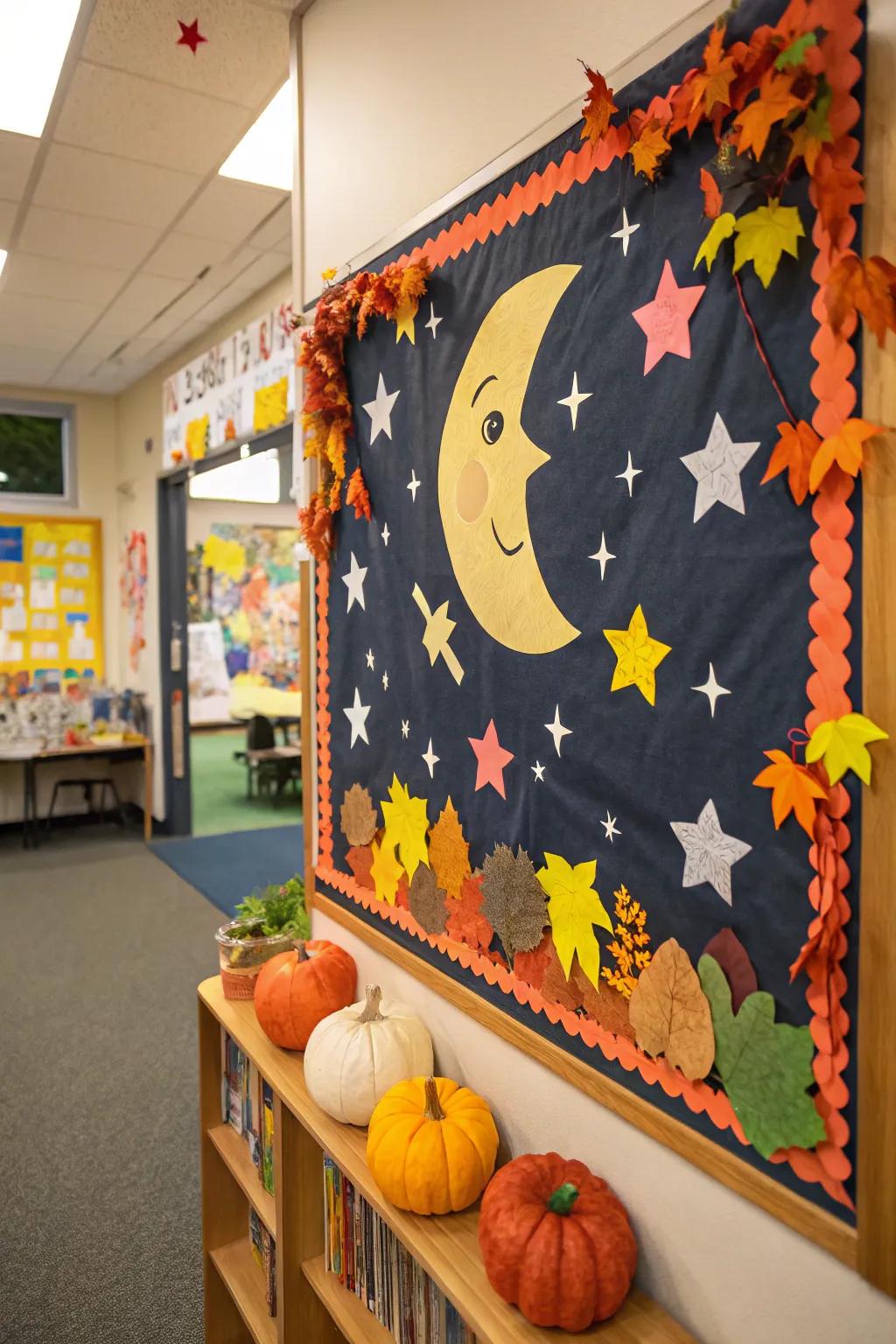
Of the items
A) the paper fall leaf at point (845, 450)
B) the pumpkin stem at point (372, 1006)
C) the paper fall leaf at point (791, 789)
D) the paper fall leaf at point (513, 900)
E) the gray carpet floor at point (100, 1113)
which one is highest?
the paper fall leaf at point (845, 450)

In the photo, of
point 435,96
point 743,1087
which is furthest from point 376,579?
point 743,1087

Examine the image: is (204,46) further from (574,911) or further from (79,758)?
(79,758)

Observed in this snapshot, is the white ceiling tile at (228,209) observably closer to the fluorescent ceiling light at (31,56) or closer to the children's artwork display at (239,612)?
the fluorescent ceiling light at (31,56)

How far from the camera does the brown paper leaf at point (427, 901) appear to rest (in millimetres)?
1648

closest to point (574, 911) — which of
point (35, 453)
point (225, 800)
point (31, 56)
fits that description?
point (31, 56)

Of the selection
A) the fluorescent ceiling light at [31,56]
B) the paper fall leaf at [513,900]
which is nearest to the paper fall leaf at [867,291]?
the paper fall leaf at [513,900]

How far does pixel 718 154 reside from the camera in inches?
39.9

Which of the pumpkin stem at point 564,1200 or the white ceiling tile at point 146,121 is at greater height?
the white ceiling tile at point 146,121

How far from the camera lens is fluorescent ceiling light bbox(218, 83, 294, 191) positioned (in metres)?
2.79

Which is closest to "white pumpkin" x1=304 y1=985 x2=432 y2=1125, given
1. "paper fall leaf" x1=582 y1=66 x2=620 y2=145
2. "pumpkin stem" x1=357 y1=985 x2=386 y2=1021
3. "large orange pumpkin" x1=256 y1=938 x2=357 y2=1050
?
"pumpkin stem" x1=357 y1=985 x2=386 y2=1021

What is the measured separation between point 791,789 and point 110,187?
3420 millimetres

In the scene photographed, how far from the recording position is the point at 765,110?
934 mm

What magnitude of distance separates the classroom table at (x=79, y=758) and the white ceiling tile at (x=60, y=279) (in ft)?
9.31

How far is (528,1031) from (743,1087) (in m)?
0.43
